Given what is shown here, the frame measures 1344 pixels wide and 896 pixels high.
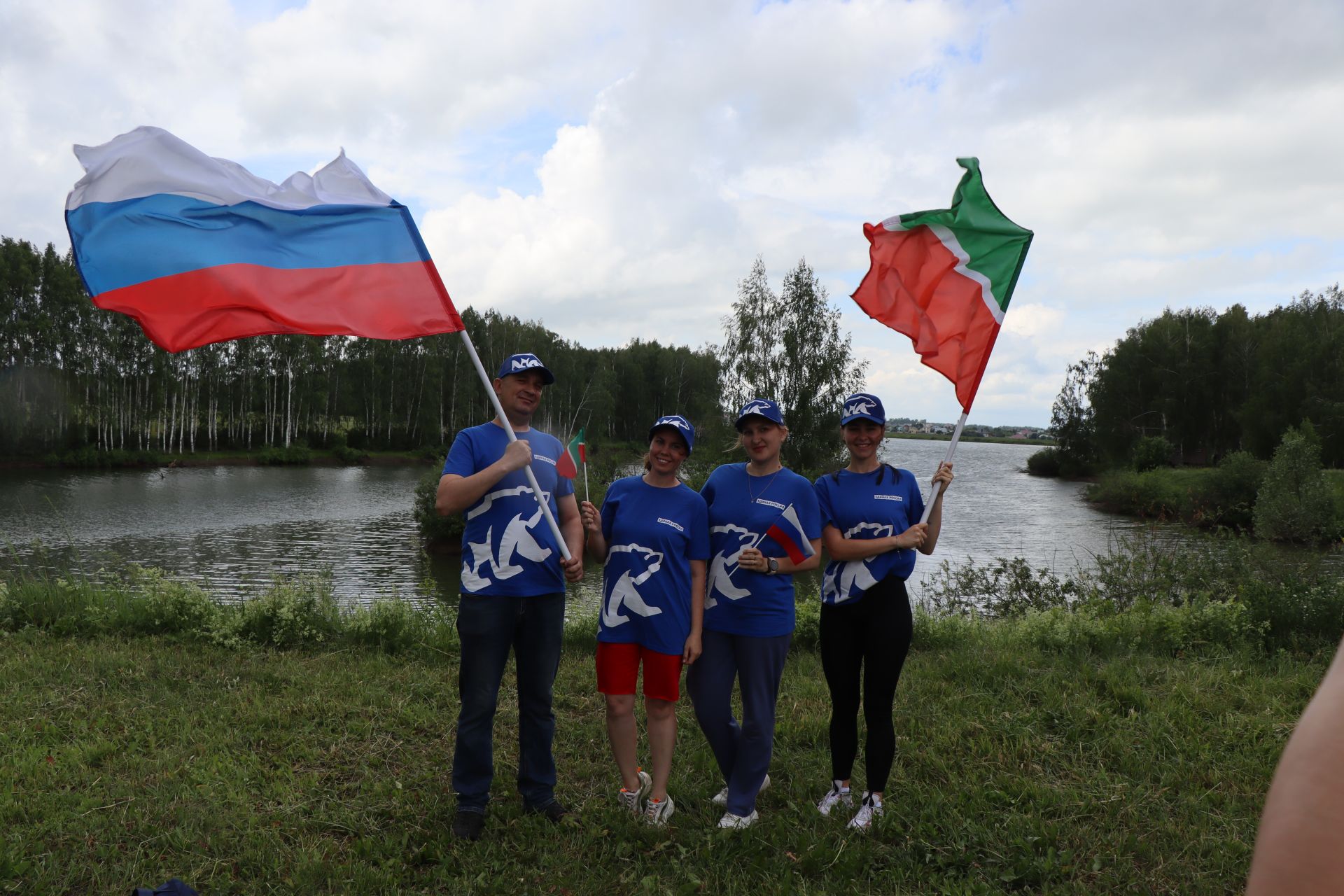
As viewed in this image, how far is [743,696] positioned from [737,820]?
2.12 feet

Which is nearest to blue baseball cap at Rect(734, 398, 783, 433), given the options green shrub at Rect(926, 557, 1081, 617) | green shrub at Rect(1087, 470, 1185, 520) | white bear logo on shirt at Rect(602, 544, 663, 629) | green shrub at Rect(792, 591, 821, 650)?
white bear logo on shirt at Rect(602, 544, 663, 629)

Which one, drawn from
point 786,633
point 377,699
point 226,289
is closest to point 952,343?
point 786,633

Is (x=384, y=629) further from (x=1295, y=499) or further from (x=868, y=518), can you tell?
(x=1295, y=499)

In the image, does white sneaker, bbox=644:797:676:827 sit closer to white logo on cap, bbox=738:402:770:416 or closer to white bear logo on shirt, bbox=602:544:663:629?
white bear logo on shirt, bbox=602:544:663:629

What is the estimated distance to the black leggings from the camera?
176 inches

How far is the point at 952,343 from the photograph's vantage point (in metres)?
5.19

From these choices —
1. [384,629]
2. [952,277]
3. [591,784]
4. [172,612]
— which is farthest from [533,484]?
[172,612]

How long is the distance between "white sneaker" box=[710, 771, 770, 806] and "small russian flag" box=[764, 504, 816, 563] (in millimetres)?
1251

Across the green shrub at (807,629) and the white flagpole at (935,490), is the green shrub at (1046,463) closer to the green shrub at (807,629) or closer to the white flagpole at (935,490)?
the green shrub at (807,629)

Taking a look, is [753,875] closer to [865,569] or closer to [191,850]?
[865,569]

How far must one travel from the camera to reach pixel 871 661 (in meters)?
4.50

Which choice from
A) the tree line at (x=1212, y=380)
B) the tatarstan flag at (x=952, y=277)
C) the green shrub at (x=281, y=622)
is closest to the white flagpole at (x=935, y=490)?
the tatarstan flag at (x=952, y=277)

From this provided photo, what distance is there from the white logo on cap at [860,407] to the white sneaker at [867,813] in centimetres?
209

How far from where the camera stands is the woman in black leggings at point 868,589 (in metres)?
4.48
